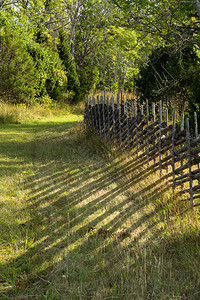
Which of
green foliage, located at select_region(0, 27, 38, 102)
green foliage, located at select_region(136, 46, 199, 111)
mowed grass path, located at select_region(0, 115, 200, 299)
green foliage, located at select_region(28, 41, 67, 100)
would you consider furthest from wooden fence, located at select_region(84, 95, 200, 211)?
green foliage, located at select_region(28, 41, 67, 100)

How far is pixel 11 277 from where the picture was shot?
85.7 inches

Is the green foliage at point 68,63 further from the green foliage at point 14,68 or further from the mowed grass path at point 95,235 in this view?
the mowed grass path at point 95,235

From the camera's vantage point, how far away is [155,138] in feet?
14.0

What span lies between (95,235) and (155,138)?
2.11 metres

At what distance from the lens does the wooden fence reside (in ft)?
10.4

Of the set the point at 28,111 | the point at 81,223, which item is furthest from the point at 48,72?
the point at 81,223

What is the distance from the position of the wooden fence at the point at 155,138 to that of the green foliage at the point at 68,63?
864cm

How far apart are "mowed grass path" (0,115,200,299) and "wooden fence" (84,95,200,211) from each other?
0.92ft

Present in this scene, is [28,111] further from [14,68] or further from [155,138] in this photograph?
[155,138]

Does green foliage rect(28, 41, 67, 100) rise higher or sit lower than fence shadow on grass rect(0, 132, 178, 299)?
higher

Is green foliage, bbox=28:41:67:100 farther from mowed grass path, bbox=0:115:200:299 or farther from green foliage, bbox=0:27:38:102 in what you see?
mowed grass path, bbox=0:115:200:299

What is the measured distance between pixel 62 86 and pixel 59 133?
7.24m

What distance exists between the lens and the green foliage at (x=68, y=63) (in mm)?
15742

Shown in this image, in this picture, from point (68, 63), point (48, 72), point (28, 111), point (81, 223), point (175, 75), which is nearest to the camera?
point (81, 223)
